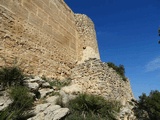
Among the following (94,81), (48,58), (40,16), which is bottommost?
(94,81)

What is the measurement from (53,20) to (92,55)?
3.67m

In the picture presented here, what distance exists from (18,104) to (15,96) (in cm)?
22

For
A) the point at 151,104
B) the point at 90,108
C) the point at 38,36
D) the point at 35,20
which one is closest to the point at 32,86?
the point at 90,108

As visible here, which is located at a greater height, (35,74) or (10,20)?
(10,20)

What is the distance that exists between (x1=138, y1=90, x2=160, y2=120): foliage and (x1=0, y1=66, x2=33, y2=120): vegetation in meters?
6.28

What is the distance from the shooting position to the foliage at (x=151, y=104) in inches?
323

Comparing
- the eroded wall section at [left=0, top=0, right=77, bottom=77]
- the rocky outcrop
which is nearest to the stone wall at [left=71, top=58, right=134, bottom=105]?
the eroded wall section at [left=0, top=0, right=77, bottom=77]

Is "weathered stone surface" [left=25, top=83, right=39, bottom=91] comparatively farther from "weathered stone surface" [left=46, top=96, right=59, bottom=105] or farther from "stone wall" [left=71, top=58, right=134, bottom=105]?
"stone wall" [left=71, top=58, right=134, bottom=105]

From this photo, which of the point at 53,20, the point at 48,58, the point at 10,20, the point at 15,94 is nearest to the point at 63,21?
the point at 53,20

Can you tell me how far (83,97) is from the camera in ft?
18.1

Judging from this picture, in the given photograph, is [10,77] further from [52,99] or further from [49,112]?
[49,112]

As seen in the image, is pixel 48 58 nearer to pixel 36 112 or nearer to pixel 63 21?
pixel 63 21

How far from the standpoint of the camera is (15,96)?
4.34m

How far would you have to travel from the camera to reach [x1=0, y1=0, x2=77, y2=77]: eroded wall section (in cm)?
610
